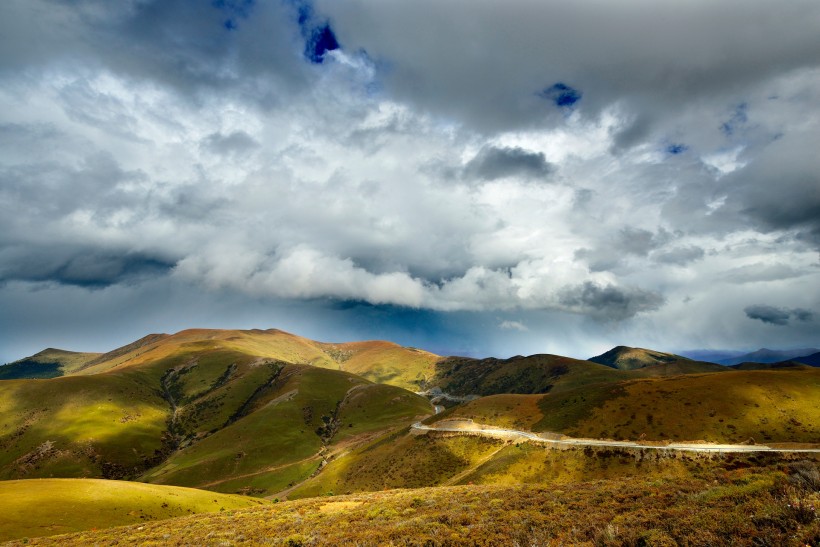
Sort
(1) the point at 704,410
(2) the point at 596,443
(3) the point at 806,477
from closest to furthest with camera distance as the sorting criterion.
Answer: (3) the point at 806,477
(2) the point at 596,443
(1) the point at 704,410

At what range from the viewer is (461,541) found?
18.7 m

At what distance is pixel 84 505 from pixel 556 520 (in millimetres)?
60169

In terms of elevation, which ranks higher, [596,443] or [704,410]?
[704,410]

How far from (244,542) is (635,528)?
78.4 feet

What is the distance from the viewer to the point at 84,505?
162ft

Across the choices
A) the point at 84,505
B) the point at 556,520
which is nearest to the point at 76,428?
the point at 84,505

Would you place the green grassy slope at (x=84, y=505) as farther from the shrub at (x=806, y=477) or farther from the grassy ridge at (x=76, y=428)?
the grassy ridge at (x=76, y=428)

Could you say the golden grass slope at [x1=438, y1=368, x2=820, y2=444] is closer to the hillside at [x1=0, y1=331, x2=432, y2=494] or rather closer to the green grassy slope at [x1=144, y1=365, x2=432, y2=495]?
Result: the green grassy slope at [x1=144, y1=365, x2=432, y2=495]

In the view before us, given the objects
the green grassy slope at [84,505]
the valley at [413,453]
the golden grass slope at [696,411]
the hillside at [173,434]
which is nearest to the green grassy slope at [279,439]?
the hillside at [173,434]

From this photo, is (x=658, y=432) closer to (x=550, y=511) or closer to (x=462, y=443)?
(x=462, y=443)

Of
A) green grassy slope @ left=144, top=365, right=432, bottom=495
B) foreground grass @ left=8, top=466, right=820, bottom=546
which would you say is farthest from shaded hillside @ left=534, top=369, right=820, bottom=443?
green grassy slope @ left=144, top=365, right=432, bottom=495

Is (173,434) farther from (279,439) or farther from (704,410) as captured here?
(704,410)

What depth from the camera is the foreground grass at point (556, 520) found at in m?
14.4

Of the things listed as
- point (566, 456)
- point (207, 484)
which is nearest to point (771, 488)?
point (566, 456)
